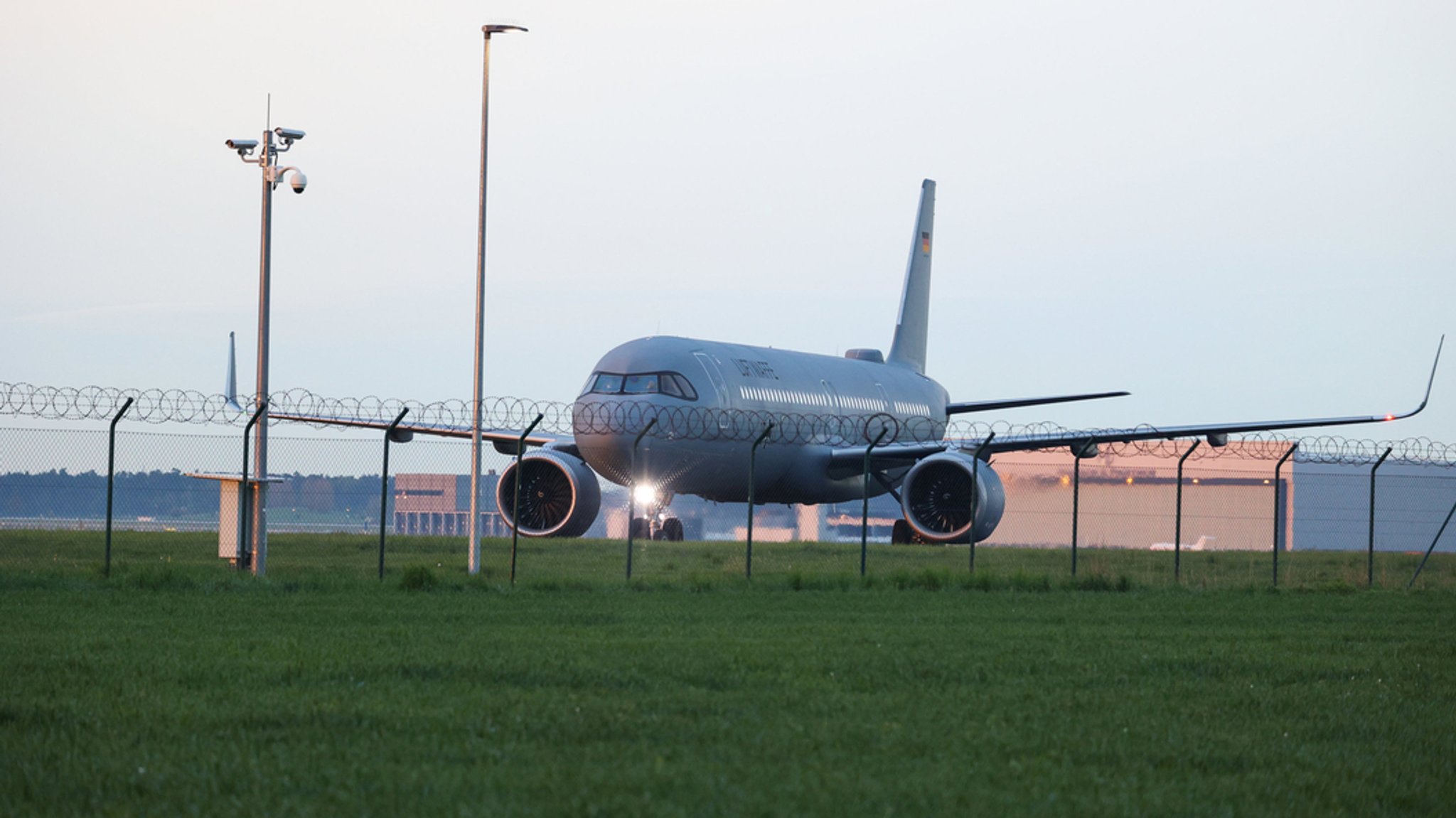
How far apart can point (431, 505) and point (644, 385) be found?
13.9 feet

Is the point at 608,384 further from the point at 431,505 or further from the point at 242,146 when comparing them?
the point at 242,146

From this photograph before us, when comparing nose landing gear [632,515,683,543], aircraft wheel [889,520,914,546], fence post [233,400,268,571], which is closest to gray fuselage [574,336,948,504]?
nose landing gear [632,515,683,543]

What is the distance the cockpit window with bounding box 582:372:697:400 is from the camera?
29.0 metres

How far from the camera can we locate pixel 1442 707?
955 centimetres

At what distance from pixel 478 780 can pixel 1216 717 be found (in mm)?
4353

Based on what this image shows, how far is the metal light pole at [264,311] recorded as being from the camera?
1919cm

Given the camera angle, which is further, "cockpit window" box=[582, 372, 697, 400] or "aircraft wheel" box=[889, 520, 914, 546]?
"aircraft wheel" box=[889, 520, 914, 546]

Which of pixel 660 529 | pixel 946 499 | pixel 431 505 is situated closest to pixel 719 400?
pixel 660 529

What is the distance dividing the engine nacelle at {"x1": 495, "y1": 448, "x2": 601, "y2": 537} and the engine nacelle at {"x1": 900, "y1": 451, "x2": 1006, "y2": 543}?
5.76 m

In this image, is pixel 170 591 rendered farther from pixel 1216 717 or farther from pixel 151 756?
pixel 1216 717

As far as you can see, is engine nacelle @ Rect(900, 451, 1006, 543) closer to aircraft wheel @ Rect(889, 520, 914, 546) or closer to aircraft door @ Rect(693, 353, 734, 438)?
aircraft door @ Rect(693, 353, 734, 438)

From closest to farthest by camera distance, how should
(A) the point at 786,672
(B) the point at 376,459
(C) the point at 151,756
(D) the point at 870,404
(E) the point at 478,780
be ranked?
1. (E) the point at 478,780
2. (C) the point at 151,756
3. (A) the point at 786,672
4. (B) the point at 376,459
5. (D) the point at 870,404

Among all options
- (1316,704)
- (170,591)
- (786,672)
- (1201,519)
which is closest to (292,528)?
(170,591)

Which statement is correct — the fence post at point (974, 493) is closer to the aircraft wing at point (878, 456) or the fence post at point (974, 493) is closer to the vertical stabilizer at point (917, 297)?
the aircraft wing at point (878, 456)
